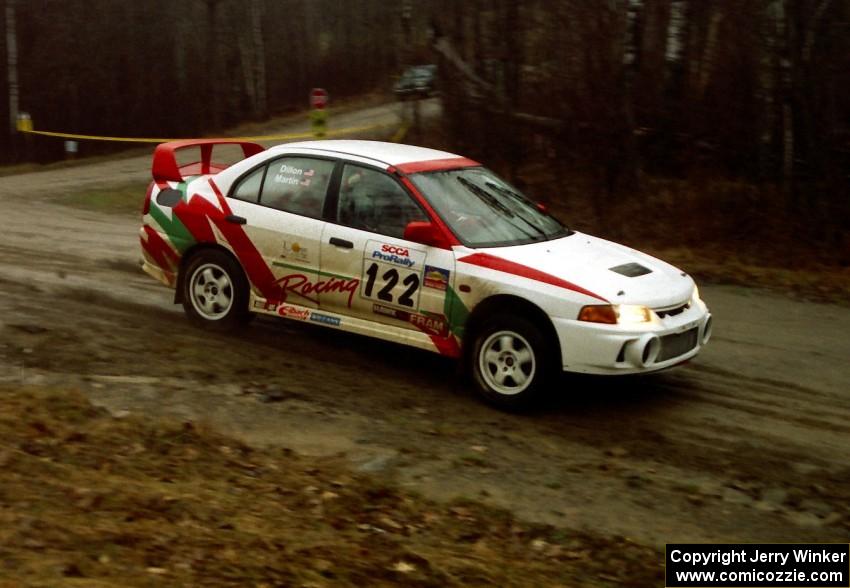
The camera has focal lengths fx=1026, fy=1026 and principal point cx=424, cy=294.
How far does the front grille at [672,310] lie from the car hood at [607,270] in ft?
0.10

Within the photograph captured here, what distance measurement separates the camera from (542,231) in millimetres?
8344

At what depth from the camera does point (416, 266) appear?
25.4 feet

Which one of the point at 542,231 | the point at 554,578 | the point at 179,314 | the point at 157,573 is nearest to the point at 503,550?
the point at 554,578

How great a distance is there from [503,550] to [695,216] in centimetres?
1029

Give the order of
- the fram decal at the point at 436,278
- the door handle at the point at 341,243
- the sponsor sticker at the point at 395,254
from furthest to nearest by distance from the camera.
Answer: the door handle at the point at 341,243
the sponsor sticker at the point at 395,254
the fram decal at the point at 436,278

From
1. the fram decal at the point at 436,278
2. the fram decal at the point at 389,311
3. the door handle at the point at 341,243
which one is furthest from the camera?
the door handle at the point at 341,243

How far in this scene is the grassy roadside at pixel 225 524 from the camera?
439cm

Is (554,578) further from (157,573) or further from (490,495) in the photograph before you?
(157,573)

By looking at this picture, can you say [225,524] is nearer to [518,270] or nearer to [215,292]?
[518,270]

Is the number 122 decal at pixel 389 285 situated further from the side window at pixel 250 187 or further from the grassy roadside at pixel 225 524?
the grassy roadside at pixel 225 524

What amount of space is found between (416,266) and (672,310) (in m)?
1.91

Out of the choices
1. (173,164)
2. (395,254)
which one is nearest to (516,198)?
(395,254)

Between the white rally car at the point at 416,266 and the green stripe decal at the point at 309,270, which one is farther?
the green stripe decal at the point at 309,270

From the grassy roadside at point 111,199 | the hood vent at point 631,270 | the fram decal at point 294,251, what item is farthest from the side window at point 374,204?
the grassy roadside at point 111,199
